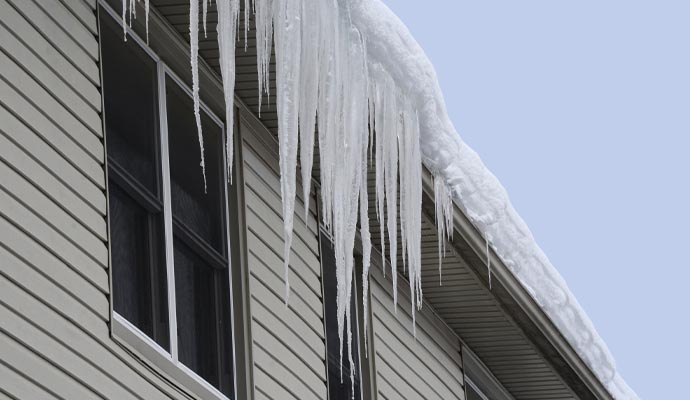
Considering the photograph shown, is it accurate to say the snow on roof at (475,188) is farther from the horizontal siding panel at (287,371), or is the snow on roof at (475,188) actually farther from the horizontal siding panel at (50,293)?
the horizontal siding panel at (50,293)

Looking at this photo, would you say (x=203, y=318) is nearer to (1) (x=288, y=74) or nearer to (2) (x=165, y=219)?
(2) (x=165, y=219)

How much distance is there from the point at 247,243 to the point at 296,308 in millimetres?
649

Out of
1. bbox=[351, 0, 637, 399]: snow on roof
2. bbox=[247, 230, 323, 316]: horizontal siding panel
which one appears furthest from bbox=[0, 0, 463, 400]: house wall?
bbox=[351, 0, 637, 399]: snow on roof

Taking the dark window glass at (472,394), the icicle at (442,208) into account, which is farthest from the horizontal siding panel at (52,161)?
the dark window glass at (472,394)

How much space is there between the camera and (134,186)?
6906 millimetres

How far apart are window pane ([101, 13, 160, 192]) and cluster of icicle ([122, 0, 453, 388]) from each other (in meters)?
0.25

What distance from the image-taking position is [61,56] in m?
6.41

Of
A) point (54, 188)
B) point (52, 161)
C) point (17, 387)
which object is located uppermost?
point (52, 161)

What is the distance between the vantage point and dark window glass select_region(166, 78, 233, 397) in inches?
287

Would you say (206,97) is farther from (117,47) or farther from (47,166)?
(47,166)

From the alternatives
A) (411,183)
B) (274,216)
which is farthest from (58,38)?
(411,183)

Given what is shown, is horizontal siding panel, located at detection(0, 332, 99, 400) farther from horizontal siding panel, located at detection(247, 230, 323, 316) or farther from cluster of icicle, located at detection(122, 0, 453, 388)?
horizontal siding panel, located at detection(247, 230, 323, 316)

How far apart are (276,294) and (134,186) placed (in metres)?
1.50

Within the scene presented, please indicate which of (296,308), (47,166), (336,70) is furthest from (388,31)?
(47,166)
